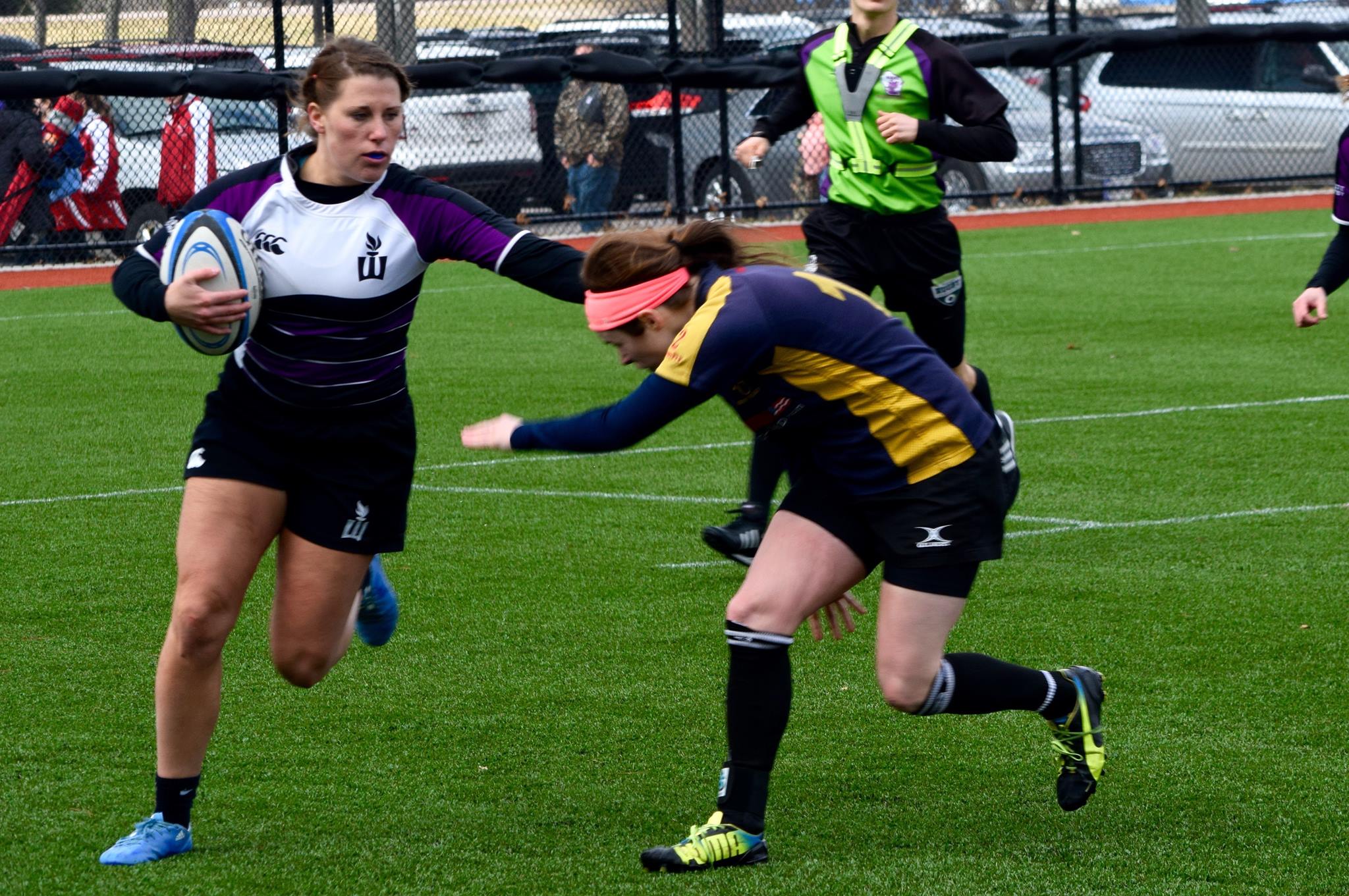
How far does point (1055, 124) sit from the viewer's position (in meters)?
20.2

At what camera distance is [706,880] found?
4.29 meters

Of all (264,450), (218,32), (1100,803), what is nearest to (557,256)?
(264,450)

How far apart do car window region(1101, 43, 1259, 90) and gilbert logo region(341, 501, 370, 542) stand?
17143 mm

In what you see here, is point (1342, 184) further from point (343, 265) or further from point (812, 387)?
point (343, 265)

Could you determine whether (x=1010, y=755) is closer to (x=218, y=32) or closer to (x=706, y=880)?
(x=706, y=880)

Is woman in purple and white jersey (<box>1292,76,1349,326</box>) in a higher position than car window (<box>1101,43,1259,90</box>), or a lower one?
higher

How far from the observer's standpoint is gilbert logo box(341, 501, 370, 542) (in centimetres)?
473

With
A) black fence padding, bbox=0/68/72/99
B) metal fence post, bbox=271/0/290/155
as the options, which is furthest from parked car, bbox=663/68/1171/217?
black fence padding, bbox=0/68/72/99

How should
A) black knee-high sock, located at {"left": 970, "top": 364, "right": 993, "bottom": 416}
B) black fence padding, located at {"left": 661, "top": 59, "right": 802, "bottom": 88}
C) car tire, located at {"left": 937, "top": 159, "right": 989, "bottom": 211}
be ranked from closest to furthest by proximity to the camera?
black knee-high sock, located at {"left": 970, "top": 364, "right": 993, "bottom": 416}, black fence padding, located at {"left": 661, "top": 59, "right": 802, "bottom": 88}, car tire, located at {"left": 937, "top": 159, "right": 989, "bottom": 211}

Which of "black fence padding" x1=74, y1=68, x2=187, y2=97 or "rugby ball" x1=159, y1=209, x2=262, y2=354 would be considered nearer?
"rugby ball" x1=159, y1=209, x2=262, y2=354

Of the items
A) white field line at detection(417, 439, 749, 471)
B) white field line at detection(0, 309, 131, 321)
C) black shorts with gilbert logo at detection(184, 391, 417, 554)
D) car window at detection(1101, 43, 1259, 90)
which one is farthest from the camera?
Answer: car window at detection(1101, 43, 1259, 90)

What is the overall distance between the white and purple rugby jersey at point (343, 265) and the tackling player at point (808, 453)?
487 mm

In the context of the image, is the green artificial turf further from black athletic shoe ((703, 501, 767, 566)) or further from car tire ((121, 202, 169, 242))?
car tire ((121, 202, 169, 242))

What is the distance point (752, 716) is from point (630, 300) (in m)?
0.98
